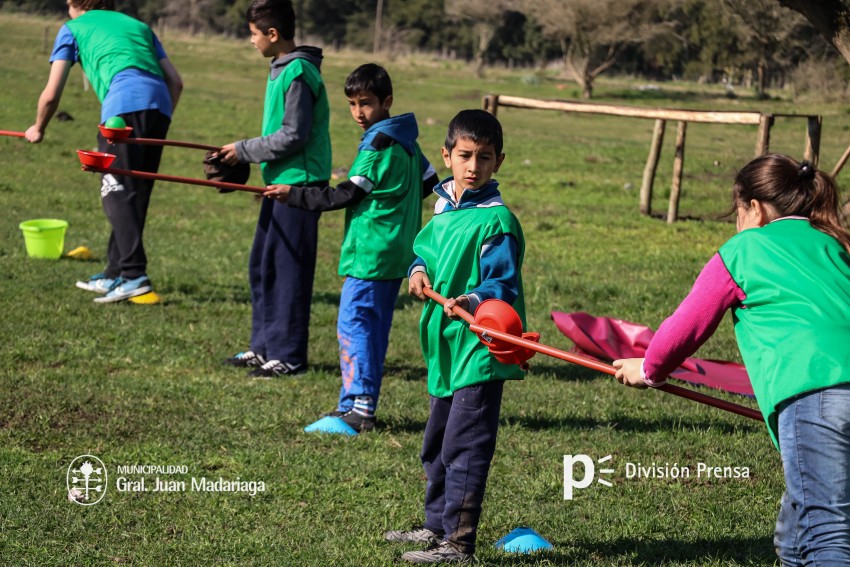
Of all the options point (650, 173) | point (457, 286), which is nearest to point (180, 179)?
point (457, 286)

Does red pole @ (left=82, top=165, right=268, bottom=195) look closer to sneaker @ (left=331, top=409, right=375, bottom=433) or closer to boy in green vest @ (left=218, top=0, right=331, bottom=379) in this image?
boy in green vest @ (left=218, top=0, right=331, bottom=379)

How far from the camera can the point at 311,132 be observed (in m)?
6.37

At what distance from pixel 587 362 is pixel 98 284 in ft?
19.7

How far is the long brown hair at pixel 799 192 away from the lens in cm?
318

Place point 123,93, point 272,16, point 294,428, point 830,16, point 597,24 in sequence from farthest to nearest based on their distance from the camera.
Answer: point 597,24 → point 830,16 → point 123,93 → point 272,16 → point 294,428

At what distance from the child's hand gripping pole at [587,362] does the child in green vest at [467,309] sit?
10.1 inches

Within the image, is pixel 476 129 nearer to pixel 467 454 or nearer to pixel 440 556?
pixel 467 454

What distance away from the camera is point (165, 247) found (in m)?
10.6

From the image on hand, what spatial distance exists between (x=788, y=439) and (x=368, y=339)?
282 centimetres

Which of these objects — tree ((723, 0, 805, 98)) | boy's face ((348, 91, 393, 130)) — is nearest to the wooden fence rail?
boy's face ((348, 91, 393, 130))

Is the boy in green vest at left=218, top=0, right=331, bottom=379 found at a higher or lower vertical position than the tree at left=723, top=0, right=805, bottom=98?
lower

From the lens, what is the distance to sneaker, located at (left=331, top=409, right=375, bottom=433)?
5539mm

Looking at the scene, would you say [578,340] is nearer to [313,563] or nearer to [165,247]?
[313,563]

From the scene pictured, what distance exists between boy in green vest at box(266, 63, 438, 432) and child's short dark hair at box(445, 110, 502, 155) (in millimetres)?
1501
